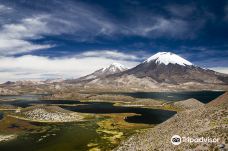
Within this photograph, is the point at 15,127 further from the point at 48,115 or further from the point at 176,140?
the point at 176,140

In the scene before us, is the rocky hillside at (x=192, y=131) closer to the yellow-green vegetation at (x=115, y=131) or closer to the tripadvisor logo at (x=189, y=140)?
the tripadvisor logo at (x=189, y=140)

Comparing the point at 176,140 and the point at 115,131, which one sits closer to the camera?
the point at 176,140

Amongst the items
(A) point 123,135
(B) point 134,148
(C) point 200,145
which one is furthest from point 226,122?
(A) point 123,135

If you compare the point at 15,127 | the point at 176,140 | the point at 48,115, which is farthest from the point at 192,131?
the point at 48,115

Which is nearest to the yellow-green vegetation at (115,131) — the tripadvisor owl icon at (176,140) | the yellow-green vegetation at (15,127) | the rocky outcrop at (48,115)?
the rocky outcrop at (48,115)

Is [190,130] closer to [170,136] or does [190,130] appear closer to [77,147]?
[170,136]

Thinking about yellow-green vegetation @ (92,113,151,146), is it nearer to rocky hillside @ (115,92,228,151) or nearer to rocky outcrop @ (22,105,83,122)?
rocky hillside @ (115,92,228,151)

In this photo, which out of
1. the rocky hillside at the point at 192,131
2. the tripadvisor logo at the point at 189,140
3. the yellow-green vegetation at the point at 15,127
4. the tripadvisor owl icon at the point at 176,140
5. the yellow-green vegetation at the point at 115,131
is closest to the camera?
the tripadvisor logo at the point at 189,140

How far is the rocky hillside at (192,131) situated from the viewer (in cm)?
5877

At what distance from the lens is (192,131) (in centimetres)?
6756

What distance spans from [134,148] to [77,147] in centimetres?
2746

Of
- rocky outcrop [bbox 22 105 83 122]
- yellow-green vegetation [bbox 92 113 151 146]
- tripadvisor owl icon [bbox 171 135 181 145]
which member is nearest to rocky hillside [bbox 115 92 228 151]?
tripadvisor owl icon [bbox 171 135 181 145]

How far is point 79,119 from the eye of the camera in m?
168

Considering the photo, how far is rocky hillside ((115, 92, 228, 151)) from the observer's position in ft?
193
